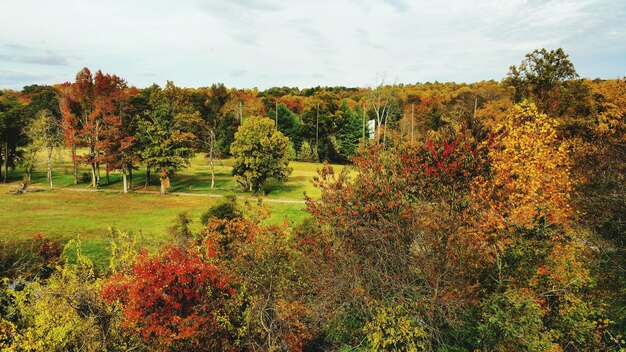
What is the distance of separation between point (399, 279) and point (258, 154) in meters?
37.5

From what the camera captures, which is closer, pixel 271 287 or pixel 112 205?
pixel 271 287

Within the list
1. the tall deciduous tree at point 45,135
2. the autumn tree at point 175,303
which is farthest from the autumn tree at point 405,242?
the tall deciduous tree at point 45,135

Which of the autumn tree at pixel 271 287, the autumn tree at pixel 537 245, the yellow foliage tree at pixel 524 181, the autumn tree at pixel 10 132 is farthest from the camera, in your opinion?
the autumn tree at pixel 10 132

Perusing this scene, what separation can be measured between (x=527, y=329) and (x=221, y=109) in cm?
7856

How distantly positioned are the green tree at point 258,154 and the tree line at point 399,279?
107 ft

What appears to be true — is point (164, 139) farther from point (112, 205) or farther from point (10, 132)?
point (10, 132)

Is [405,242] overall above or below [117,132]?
below

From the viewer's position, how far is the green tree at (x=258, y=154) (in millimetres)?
48625

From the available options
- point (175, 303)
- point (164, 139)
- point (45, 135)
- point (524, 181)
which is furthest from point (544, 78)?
point (45, 135)

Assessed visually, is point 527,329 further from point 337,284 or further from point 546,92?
point 546,92

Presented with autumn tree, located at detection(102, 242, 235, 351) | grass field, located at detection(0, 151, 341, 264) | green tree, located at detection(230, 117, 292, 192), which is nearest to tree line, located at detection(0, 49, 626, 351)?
autumn tree, located at detection(102, 242, 235, 351)

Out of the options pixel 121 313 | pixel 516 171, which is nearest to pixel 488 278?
pixel 516 171

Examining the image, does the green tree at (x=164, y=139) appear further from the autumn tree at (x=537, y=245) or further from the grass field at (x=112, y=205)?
the autumn tree at (x=537, y=245)

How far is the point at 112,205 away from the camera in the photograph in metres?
45.4
